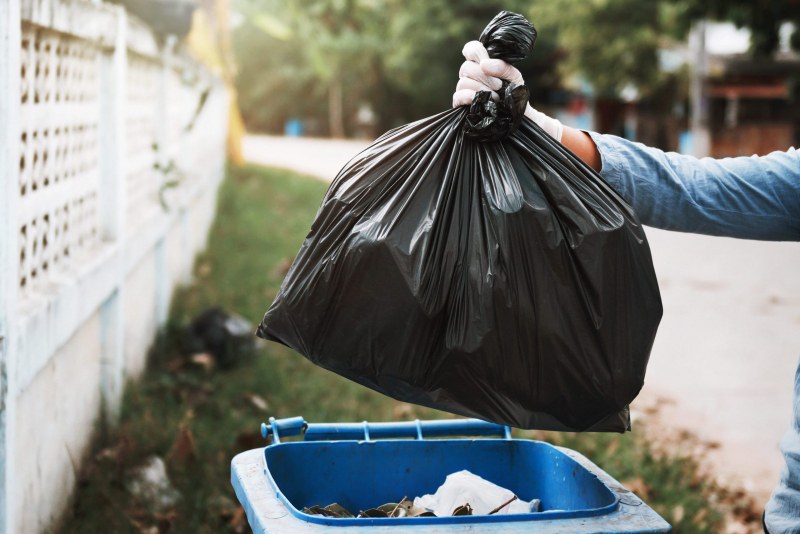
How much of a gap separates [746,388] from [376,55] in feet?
107

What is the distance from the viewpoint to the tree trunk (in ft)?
131

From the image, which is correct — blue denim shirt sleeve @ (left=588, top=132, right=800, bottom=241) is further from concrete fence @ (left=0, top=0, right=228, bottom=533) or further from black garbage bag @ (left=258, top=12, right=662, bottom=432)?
concrete fence @ (left=0, top=0, right=228, bottom=533)

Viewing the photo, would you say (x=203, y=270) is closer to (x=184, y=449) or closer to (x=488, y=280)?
(x=184, y=449)

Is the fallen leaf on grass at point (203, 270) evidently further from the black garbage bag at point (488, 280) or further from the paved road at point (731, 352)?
the black garbage bag at point (488, 280)

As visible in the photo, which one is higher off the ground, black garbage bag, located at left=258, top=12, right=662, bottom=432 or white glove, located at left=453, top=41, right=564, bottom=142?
white glove, located at left=453, top=41, right=564, bottom=142

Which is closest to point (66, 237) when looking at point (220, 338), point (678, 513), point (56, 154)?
point (56, 154)

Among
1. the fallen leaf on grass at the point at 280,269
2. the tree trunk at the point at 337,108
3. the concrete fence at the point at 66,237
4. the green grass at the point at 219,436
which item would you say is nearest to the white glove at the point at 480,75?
the concrete fence at the point at 66,237

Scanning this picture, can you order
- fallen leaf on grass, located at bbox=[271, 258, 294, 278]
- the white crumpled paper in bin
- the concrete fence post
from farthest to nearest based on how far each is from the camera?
fallen leaf on grass, located at bbox=[271, 258, 294, 278] → the concrete fence post → the white crumpled paper in bin

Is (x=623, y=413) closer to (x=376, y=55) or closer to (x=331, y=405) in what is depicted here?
(x=331, y=405)

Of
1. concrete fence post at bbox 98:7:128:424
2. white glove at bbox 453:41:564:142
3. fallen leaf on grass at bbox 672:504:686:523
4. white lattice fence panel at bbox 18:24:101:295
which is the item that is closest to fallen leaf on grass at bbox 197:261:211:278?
concrete fence post at bbox 98:7:128:424

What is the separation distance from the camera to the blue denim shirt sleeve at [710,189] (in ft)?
6.43

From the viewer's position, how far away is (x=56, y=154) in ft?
10.8

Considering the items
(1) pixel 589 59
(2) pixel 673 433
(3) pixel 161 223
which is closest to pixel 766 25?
(2) pixel 673 433

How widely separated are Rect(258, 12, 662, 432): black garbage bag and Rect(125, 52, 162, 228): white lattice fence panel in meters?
3.08
